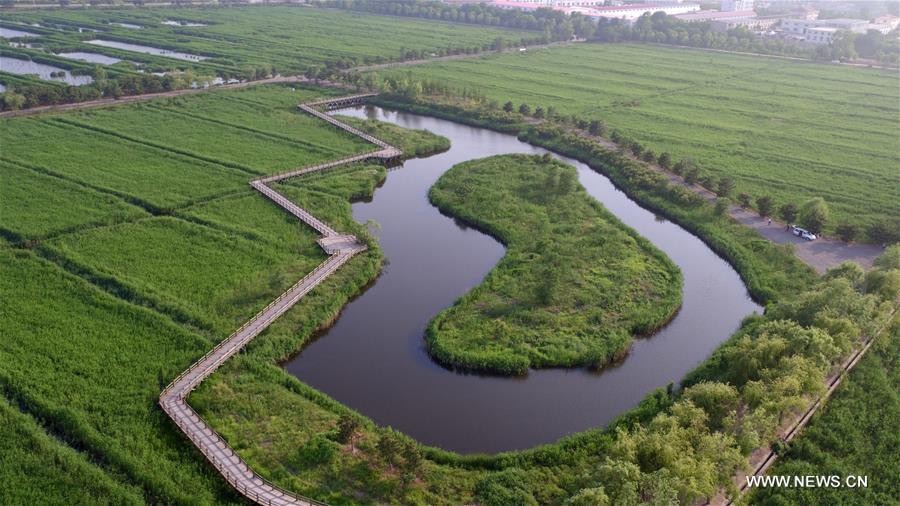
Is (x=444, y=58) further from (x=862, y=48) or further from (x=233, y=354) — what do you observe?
(x=233, y=354)

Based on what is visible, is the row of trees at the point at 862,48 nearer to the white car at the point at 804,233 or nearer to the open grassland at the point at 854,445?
the white car at the point at 804,233

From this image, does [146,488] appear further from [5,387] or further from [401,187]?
[401,187]

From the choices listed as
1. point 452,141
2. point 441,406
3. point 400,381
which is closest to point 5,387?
point 400,381

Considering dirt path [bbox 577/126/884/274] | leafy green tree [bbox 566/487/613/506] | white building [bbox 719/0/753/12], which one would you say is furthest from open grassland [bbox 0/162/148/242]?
white building [bbox 719/0/753/12]

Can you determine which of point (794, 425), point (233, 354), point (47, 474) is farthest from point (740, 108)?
point (47, 474)

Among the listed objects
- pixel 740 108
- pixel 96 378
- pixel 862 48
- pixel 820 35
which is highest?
pixel 820 35

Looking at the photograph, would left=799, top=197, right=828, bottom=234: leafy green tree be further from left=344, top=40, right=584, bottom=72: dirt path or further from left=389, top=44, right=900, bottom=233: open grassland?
left=344, top=40, right=584, bottom=72: dirt path

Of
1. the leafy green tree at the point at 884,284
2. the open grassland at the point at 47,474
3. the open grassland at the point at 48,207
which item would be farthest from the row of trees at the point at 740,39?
the open grassland at the point at 47,474
